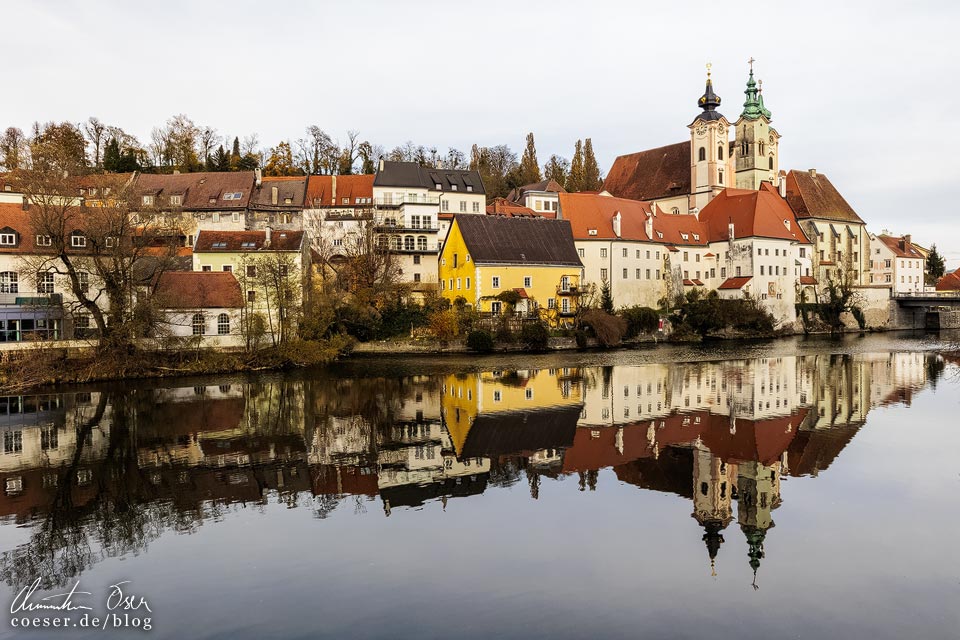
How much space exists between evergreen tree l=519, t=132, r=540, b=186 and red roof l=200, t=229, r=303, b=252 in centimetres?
5472

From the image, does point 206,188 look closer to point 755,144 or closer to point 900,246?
point 755,144

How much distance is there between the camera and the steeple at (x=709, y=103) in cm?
6865

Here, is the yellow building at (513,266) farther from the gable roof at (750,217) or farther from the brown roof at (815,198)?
the brown roof at (815,198)

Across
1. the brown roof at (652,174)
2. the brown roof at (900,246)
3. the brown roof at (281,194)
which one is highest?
the brown roof at (652,174)

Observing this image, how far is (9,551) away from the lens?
1012 cm

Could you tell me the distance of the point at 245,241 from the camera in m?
42.8

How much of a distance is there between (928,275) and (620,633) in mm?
109884

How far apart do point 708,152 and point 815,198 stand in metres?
14.1

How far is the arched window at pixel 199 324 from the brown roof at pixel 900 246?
74.0m

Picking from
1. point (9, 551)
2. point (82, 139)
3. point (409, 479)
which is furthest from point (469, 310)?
point (82, 139)

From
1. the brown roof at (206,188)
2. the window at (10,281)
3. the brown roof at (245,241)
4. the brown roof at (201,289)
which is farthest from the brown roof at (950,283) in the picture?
the window at (10,281)

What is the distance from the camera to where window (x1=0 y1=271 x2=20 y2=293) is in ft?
119

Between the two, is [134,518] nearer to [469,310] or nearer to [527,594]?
[527,594]

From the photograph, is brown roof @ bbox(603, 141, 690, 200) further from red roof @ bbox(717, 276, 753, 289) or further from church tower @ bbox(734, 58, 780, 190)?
red roof @ bbox(717, 276, 753, 289)
